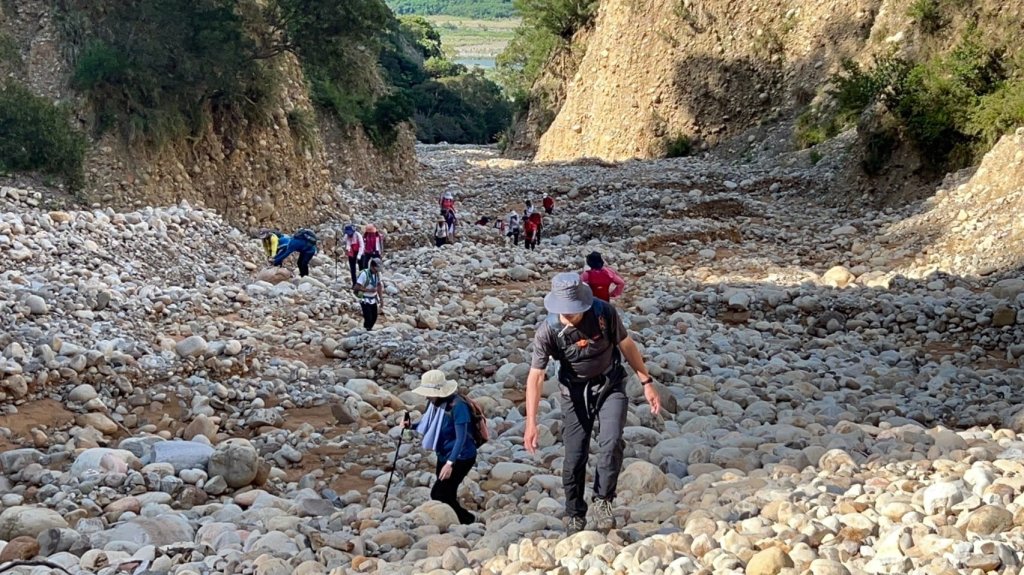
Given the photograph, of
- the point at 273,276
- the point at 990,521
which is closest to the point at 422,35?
the point at 273,276

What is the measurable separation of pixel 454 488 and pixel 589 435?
1.17m

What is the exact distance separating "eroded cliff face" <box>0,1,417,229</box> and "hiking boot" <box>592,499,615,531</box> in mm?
12466

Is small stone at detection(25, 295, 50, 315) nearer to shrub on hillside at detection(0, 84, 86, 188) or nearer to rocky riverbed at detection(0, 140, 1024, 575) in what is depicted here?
rocky riverbed at detection(0, 140, 1024, 575)

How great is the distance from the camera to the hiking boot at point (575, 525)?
16.7 ft

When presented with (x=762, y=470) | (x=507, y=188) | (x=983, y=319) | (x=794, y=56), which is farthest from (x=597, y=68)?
(x=762, y=470)

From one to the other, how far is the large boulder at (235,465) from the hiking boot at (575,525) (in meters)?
2.65

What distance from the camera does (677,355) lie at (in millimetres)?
9508

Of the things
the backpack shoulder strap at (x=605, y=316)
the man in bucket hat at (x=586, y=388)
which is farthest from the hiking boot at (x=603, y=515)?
the backpack shoulder strap at (x=605, y=316)

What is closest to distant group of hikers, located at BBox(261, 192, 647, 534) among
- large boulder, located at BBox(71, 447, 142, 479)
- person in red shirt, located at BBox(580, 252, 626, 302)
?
person in red shirt, located at BBox(580, 252, 626, 302)

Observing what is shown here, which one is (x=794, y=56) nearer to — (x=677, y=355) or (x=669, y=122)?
(x=669, y=122)

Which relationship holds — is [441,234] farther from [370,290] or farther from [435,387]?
[435,387]

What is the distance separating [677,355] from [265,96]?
37.5ft

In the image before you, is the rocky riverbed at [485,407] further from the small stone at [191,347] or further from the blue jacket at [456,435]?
the blue jacket at [456,435]

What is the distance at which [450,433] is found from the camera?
5871mm
